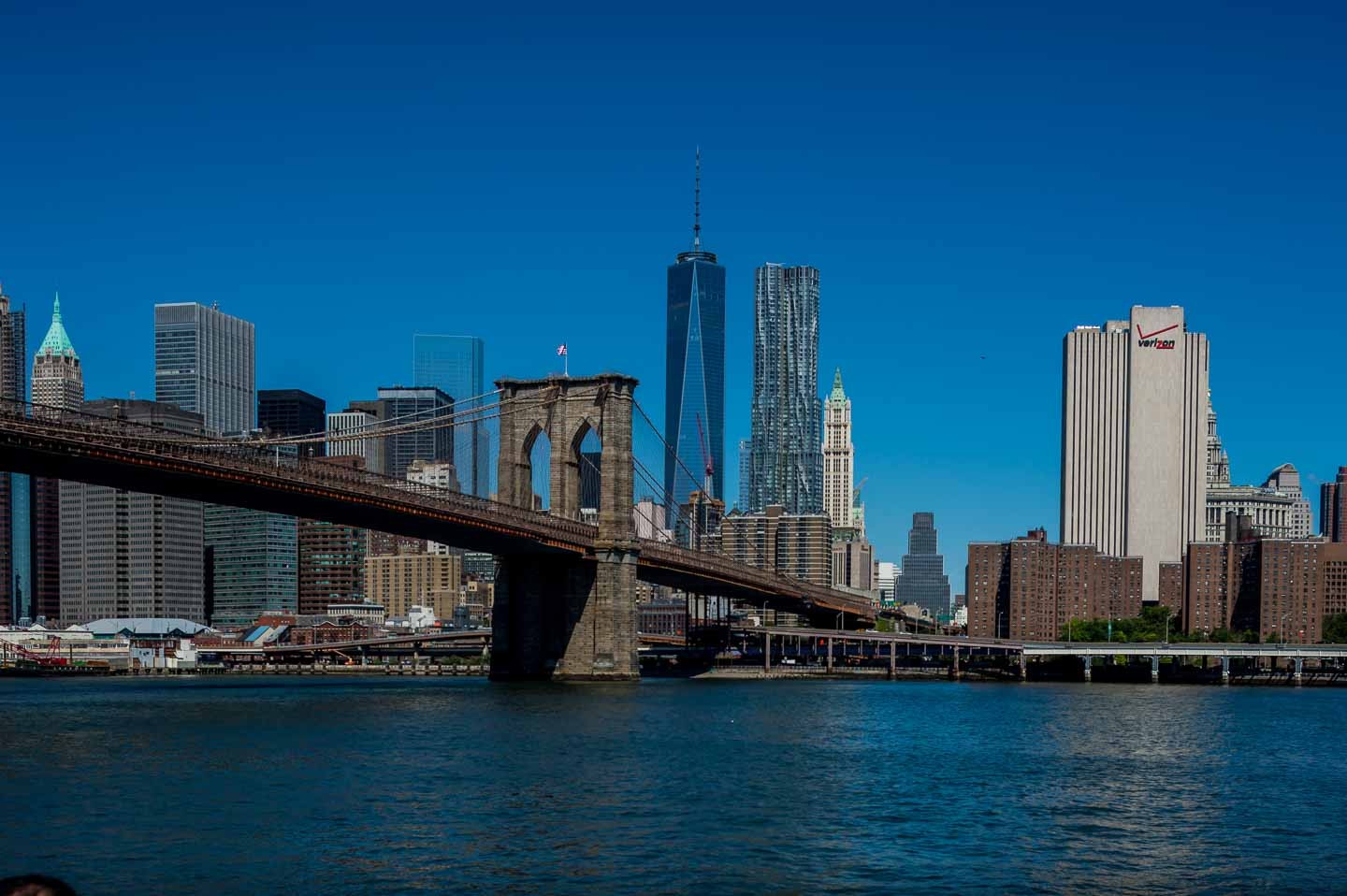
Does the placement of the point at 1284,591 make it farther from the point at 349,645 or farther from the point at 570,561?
the point at 570,561

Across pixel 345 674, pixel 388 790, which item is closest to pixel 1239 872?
pixel 388 790

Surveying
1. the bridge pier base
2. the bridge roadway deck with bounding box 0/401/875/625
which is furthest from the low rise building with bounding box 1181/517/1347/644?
the bridge pier base

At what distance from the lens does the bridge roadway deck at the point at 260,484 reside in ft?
184

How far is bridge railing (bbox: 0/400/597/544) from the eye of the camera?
181 ft

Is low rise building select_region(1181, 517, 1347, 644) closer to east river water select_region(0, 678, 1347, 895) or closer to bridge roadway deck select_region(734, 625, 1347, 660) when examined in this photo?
bridge roadway deck select_region(734, 625, 1347, 660)

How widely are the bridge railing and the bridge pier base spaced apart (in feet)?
10.2

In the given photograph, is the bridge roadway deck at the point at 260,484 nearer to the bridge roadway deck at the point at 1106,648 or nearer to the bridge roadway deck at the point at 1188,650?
the bridge roadway deck at the point at 1106,648

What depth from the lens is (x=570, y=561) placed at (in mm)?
85250

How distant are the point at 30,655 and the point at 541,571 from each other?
81613 mm

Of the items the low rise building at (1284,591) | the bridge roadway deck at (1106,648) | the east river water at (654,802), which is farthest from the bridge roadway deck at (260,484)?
the low rise building at (1284,591)

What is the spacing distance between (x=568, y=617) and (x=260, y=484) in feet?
88.0

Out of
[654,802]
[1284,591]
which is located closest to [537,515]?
[654,802]

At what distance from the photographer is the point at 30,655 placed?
146250 mm

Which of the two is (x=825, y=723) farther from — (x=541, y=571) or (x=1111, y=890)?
(x=1111, y=890)
